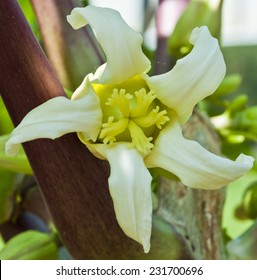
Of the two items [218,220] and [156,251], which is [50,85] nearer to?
[156,251]

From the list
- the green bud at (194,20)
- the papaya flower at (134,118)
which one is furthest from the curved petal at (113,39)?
the green bud at (194,20)

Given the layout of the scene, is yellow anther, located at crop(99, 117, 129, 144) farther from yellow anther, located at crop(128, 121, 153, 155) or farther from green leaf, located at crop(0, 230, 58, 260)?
green leaf, located at crop(0, 230, 58, 260)

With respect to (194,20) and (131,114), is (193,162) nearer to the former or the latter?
(131,114)

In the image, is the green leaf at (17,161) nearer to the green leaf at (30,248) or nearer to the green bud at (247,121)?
the green leaf at (30,248)

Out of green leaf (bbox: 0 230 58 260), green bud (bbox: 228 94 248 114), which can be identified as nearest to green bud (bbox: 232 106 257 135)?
green bud (bbox: 228 94 248 114)

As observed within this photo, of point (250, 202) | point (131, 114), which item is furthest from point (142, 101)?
point (250, 202)

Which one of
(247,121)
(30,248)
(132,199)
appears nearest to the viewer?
(132,199)

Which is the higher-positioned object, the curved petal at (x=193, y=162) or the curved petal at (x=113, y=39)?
the curved petal at (x=113, y=39)
